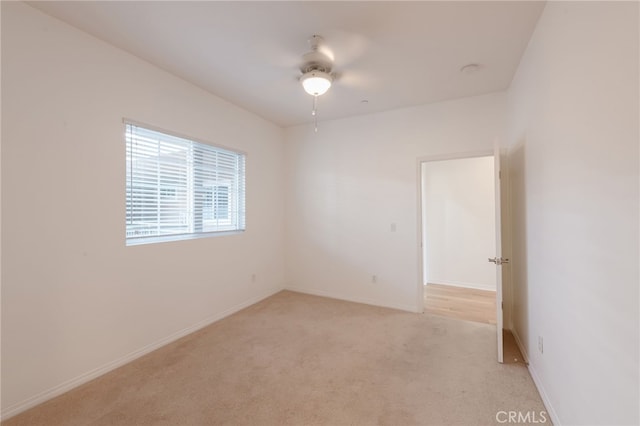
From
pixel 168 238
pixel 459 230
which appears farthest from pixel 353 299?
pixel 168 238

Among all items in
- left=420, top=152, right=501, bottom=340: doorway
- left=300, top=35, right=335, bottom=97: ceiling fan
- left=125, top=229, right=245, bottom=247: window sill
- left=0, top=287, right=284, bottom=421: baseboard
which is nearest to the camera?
left=0, top=287, right=284, bottom=421: baseboard

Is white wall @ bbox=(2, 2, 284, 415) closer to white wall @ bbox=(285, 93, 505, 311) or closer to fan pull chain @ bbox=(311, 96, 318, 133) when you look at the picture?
fan pull chain @ bbox=(311, 96, 318, 133)

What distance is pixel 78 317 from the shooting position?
211 centimetres

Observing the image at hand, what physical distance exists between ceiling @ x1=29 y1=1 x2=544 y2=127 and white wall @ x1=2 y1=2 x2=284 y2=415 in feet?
0.87

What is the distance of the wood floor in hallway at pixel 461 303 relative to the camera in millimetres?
3497

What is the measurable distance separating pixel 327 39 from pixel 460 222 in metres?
3.98

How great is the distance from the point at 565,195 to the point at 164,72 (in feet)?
11.7

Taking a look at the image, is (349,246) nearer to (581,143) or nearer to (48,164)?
(581,143)

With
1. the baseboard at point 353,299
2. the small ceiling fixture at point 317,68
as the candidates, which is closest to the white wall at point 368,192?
the baseboard at point 353,299

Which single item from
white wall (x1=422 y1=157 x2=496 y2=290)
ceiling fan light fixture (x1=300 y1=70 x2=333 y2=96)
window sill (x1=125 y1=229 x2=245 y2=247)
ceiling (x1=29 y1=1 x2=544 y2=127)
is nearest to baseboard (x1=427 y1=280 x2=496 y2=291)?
white wall (x1=422 y1=157 x2=496 y2=290)

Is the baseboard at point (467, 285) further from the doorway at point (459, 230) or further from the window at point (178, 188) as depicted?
the window at point (178, 188)

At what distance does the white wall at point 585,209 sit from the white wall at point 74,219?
129 inches

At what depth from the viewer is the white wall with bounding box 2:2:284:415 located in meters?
1.81

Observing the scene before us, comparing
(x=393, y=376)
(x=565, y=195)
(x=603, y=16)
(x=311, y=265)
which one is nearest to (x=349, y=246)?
(x=311, y=265)
